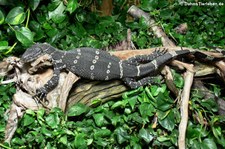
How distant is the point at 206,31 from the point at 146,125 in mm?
2391

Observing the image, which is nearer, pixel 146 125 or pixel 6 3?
pixel 146 125

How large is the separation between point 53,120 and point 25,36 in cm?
144

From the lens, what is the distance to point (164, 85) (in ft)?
14.4

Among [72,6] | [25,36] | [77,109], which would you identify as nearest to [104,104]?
[77,109]

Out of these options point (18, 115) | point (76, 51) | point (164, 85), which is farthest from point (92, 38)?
point (18, 115)

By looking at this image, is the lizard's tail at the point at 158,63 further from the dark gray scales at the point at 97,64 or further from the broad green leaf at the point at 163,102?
the broad green leaf at the point at 163,102

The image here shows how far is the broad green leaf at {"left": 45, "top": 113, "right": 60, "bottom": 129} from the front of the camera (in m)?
3.79

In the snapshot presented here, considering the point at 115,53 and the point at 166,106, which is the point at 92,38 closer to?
the point at 115,53

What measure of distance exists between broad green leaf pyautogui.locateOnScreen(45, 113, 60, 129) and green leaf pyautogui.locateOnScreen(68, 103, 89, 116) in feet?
0.66

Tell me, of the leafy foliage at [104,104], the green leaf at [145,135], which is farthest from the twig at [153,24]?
the green leaf at [145,135]

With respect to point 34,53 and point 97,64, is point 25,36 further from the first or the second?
point 97,64

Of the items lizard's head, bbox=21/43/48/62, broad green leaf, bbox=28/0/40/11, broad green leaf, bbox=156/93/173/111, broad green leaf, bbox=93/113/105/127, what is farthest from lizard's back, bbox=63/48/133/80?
broad green leaf, bbox=28/0/40/11

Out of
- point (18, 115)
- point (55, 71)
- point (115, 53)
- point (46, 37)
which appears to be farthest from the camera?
point (46, 37)

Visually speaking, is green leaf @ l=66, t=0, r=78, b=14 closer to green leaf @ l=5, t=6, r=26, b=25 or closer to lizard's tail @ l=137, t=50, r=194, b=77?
green leaf @ l=5, t=6, r=26, b=25
